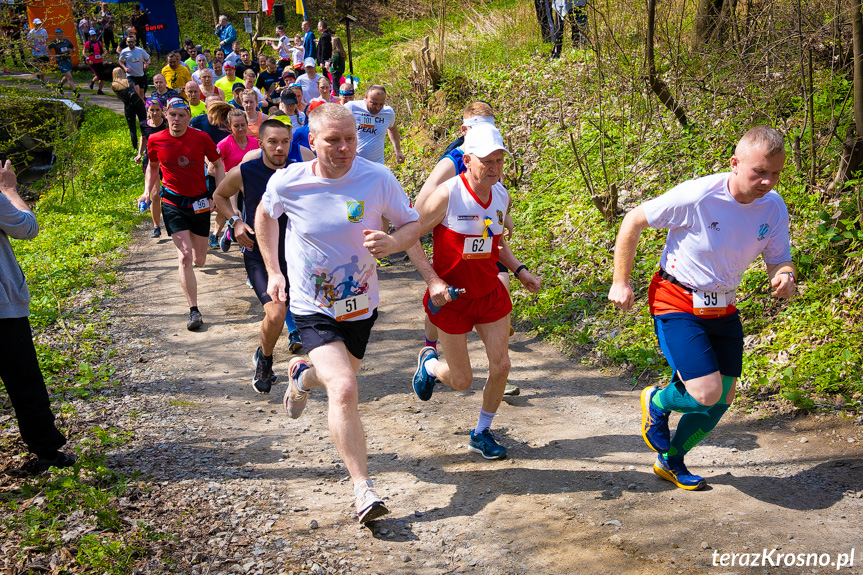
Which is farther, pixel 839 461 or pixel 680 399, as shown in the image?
pixel 839 461

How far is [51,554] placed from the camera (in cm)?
366

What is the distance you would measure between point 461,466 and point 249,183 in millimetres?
3022

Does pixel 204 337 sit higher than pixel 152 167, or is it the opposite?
pixel 152 167

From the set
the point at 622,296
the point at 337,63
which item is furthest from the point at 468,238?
the point at 337,63

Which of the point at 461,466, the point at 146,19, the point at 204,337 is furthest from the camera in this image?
the point at 146,19

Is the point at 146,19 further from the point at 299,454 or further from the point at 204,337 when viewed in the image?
the point at 299,454

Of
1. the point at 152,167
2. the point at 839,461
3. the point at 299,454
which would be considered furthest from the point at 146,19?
the point at 839,461

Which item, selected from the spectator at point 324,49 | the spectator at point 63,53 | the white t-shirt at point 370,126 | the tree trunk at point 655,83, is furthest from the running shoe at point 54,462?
the spectator at point 63,53

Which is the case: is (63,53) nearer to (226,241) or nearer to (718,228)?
(226,241)

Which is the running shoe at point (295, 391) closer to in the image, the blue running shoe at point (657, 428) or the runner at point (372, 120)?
the blue running shoe at point (657, 428)

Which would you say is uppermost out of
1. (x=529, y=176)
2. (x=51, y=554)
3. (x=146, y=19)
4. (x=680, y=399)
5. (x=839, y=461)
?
(x=146, y=19)

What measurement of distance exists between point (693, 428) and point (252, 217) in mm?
3943

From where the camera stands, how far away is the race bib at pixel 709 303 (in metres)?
3.89

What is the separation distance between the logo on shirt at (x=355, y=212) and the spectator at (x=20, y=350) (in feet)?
6.73
